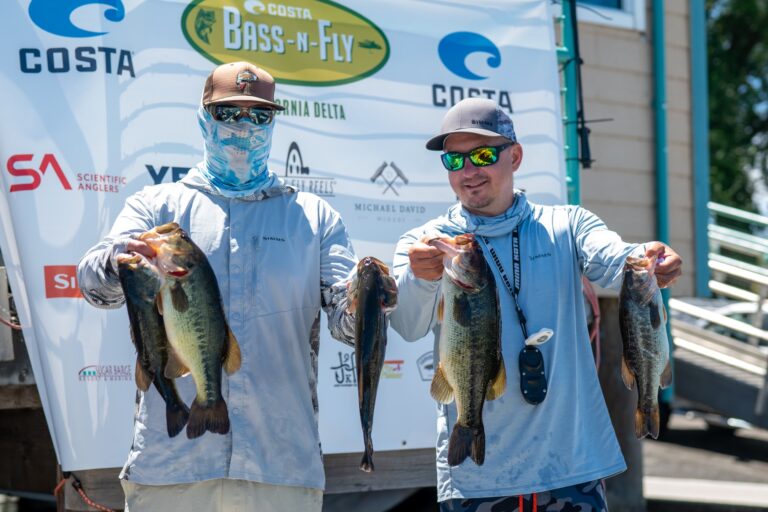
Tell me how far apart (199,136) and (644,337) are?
2496 millimetres

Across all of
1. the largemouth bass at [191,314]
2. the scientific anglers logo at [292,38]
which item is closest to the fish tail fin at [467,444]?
the largemouth bass at [191,314]

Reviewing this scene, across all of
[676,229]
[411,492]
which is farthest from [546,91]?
[676,229]

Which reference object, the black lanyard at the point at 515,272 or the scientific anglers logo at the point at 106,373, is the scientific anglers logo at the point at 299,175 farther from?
the black lanyard at the point at 515,272

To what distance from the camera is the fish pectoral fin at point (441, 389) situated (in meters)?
3.30

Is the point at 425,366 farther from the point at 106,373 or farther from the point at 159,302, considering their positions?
the point at 159,302

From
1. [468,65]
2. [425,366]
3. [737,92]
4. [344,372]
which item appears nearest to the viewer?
[344,372]

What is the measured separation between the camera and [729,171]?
2195 centimetres

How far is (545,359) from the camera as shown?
3.45 meters

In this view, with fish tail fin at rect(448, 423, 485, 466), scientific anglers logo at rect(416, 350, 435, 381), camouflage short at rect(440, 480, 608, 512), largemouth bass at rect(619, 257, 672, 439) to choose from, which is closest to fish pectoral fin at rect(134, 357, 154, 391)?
fish tail fin at rect(448, 423, 485, 466)

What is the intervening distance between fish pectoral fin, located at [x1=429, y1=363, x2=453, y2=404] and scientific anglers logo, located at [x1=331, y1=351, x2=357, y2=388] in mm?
1809

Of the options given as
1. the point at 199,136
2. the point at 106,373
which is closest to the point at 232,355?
the point at 106,373

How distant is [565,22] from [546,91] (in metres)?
0.81

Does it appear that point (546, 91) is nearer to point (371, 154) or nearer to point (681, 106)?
point (371, 154)

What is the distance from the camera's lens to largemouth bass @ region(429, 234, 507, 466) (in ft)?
10.1
